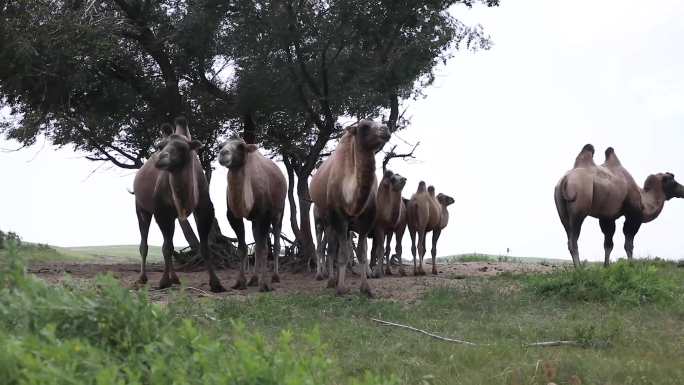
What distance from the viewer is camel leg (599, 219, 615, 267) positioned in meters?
15.3

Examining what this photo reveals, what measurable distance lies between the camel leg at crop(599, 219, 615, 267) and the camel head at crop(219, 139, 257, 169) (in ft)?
25.7

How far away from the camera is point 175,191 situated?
10.9 meters

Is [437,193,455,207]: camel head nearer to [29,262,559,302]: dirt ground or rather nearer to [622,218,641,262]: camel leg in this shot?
[29,262,559,302]: dirt ground

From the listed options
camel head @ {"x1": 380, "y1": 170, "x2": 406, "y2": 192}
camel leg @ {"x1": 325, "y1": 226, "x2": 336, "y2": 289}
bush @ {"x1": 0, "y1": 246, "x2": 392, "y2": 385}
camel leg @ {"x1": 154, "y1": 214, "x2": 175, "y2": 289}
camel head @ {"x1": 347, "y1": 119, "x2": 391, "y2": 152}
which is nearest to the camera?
bush @ {"x1": 0, "y1": 246, "x2": 392, "y2": 385}

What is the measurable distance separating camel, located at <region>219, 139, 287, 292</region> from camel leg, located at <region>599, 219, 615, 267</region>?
7.22 metres

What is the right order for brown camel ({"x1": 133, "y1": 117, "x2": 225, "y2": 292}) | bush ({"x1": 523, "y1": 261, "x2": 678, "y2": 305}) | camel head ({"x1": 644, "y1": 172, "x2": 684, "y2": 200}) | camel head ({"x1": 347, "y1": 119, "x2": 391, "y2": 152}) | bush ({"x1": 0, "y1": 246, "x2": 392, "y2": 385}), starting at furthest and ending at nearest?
camel head ({"x1": 644, "y1": 172, "x2": 684, "y2": 200}), brown camel ({"x1": 133, "y1": 117, "x2": 225, "y2": 292}), bush ({"x1": 523, "y1": 261, "x2": 678, "y2": 305}), camel head ({"x1": 347, "y1": 119, "x2": 391, "y2": 152}), bush ({"x1": 0, "y1": 246, "x2": 392, "y2": 385})

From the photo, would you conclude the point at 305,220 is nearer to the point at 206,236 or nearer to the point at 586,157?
the point at 586,157

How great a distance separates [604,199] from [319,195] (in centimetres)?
619

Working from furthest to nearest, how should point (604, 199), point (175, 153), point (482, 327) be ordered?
point (604, 199), point (175, 153), point (482, 327)

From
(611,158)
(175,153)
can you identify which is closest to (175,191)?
(175,153)

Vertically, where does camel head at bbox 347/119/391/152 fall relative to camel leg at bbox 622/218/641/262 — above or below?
above

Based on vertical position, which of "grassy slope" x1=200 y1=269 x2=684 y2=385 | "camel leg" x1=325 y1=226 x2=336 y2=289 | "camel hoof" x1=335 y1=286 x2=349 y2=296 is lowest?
"grassy slope" x1=200 y1=269 x2=684 y2=385

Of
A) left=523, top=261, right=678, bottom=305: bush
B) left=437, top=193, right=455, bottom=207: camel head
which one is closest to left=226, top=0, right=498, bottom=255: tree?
left=437, top=193, right=455, bottom=207: camel head

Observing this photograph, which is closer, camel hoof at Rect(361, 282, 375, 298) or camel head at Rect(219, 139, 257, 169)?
camel hoof at Rect(361, 282, 375, 298)
